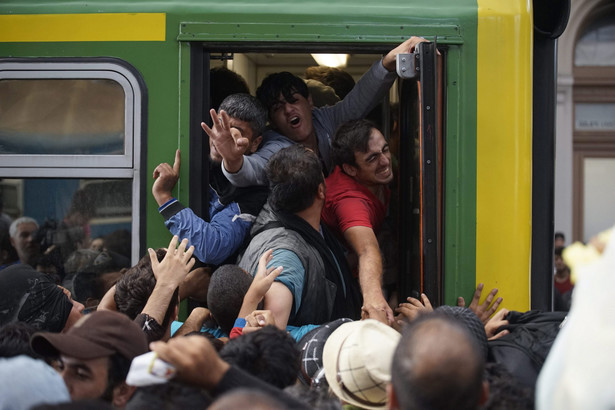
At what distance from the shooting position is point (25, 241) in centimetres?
372

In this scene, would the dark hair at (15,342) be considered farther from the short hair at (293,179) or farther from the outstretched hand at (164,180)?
the short hair at (293,179)

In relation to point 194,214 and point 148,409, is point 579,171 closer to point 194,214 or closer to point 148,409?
point 194,214

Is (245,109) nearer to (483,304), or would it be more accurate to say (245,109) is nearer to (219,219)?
(219,219)

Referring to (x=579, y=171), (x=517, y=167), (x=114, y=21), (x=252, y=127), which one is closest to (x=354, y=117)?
(x=252, y=127)

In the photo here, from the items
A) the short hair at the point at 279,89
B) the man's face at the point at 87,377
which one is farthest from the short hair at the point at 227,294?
the short hair at the point at 279,89

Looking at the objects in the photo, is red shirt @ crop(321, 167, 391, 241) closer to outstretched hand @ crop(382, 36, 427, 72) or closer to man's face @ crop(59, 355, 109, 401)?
outstretched hand @ crop(382, 36, 427, 72)

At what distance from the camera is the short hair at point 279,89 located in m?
4.36

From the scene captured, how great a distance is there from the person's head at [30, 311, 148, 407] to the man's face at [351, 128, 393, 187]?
71.2 inches

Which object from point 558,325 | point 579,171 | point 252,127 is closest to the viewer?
point 558,325

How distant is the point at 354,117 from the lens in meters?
4.31

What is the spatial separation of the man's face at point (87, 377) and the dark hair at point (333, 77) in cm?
303

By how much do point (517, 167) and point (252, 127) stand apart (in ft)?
4.00

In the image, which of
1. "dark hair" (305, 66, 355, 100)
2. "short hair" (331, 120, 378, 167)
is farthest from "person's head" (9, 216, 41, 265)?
"dark hair" (305, 66, 355, 100)

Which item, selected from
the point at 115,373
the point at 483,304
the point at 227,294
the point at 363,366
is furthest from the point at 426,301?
the point at 115,373
